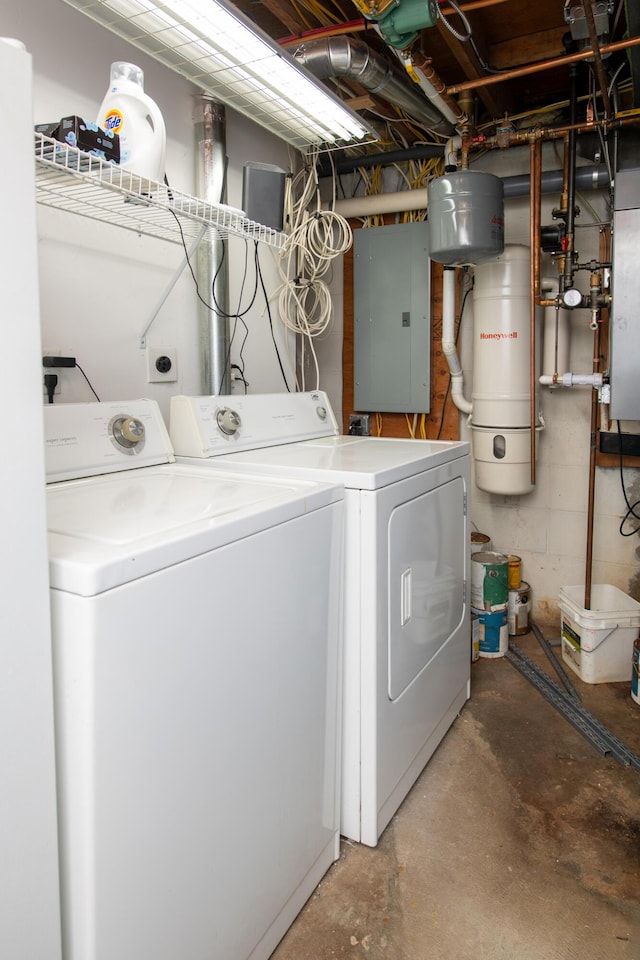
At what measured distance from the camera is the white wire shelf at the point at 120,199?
143 centimetres

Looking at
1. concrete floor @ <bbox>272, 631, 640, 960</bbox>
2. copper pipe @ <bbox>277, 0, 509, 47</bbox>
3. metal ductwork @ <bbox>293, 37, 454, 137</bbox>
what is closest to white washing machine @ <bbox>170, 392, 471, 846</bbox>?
concrete floor @ <bbox>272, 631, 640, 960</bbox>

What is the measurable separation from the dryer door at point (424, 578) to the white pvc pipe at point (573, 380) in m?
0.84

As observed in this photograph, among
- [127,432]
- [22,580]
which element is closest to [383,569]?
[127,432]

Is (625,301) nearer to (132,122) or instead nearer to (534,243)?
(534,243)

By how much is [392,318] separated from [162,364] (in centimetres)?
136

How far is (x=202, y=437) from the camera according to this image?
1969 mm

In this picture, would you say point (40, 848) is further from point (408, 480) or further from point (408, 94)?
point (408, 94)

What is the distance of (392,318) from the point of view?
3270 mm

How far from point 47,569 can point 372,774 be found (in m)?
1.14

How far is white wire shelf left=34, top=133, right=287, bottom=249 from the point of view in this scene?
56.3 inches

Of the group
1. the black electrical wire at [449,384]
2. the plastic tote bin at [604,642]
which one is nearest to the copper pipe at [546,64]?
the black electrical wire at [449,384]

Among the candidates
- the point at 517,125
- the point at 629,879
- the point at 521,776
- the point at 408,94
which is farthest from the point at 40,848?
the point at 517,125

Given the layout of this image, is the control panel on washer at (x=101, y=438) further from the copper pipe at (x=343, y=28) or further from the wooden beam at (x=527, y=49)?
the wooden beam at (x=527, y=49)

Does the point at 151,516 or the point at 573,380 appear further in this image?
the point at 573,380
